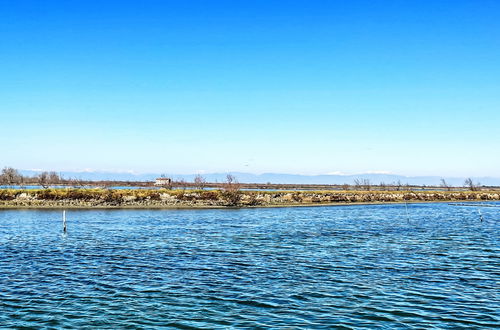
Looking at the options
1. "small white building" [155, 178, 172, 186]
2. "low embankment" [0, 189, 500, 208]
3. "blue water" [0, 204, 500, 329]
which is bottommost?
"blue water" [0, 204, 500, 329]

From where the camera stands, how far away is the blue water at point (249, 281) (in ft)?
55.4

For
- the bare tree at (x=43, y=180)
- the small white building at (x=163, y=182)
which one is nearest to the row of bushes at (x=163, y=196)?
the bare tree at (x=43, y=180)

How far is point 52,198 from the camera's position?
87.4 meters

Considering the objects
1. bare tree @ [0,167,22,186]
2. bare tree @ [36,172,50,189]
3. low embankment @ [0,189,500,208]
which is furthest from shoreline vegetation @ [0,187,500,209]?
bare tree @ [0,167,22,186]

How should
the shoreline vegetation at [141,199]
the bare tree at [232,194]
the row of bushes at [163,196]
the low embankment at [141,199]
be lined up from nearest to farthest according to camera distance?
the shoreline vegetation at [141,199] < the low embankment at [141,199] < the row of bushes at [163,196] < the bare tree at [232,194]

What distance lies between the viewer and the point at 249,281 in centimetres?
2294

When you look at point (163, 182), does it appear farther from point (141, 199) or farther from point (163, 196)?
point (141, 199)

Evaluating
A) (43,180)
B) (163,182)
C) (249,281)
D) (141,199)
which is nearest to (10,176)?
(43,180)

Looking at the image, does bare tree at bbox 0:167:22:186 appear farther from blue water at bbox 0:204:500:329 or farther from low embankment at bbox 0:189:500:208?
blue water at bbox 0:204:500:329

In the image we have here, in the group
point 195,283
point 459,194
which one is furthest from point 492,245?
point 459,194

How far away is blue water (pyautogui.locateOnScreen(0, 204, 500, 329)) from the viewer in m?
16.9

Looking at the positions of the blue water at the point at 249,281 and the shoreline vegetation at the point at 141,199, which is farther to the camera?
the shoreline vegetation at the point at 141,199

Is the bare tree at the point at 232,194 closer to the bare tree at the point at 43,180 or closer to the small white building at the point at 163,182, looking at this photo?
the bare tree at the point at 43,180

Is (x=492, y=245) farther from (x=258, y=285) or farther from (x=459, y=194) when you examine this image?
(x=459, y=194)
